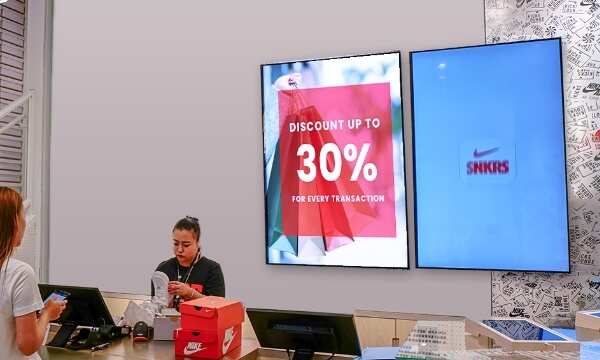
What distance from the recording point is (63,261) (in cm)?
486

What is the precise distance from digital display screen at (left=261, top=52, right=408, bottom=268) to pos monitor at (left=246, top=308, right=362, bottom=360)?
1371 millimetres

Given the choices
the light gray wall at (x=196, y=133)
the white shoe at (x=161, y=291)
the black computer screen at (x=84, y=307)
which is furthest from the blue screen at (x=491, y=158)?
the black computer screen at (x=84, y=307)

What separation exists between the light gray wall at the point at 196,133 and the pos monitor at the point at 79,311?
1348 millimetres

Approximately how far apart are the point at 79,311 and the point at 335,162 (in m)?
1.91

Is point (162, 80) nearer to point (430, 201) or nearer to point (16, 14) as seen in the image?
point (16, 14)

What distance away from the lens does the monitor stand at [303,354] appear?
2.47 m

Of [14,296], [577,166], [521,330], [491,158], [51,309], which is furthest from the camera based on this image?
[491,158]

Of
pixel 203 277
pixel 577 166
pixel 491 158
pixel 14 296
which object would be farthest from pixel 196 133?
pixel 577 166

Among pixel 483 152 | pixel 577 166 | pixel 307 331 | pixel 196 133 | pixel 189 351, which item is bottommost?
pixel 189 351

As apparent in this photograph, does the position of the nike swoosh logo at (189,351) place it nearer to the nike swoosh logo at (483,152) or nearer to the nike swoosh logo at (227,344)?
the nike swoosh logo at (227,344)

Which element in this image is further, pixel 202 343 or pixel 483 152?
pixel 483 152

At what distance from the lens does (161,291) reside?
3.16 meters

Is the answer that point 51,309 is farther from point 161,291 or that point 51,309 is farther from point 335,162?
point 335,162

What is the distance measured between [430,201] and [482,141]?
20.2 inches
